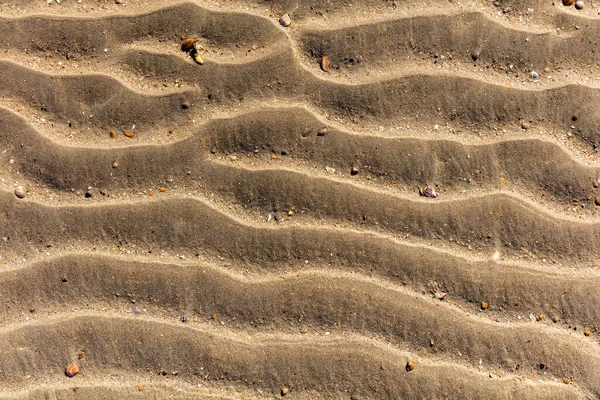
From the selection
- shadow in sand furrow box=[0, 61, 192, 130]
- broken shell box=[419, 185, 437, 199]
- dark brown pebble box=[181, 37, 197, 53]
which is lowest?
shadow in sand furrow box=[0, 61, 192, 130]

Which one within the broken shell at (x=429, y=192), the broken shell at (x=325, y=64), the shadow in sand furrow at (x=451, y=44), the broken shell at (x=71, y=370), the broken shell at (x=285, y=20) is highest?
the shadow in sand furrow at (x=451, y=44)

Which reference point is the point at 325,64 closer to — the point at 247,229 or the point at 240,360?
the point at 247,229

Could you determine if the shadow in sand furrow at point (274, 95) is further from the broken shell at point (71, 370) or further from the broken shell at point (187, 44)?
the broken shell at point (71, 370)

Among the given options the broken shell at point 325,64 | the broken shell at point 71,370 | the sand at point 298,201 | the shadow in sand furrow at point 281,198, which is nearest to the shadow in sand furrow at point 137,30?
the sand at point 298,201

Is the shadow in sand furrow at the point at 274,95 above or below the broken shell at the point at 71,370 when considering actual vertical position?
above

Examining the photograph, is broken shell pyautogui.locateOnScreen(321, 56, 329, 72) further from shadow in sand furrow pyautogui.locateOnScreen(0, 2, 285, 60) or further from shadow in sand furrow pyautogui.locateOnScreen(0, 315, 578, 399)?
shadow in sand furrow pyautogui.locateOnScreen(0, 315, 578, 399)

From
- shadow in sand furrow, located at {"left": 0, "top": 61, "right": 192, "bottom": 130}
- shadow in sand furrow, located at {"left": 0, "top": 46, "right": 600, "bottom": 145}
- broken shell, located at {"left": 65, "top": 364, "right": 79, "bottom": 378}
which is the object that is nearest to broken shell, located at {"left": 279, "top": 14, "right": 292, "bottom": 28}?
shadow in sand furrow, located at {"left": 0, "top": 46, "right": 600, "bottom": 145}
